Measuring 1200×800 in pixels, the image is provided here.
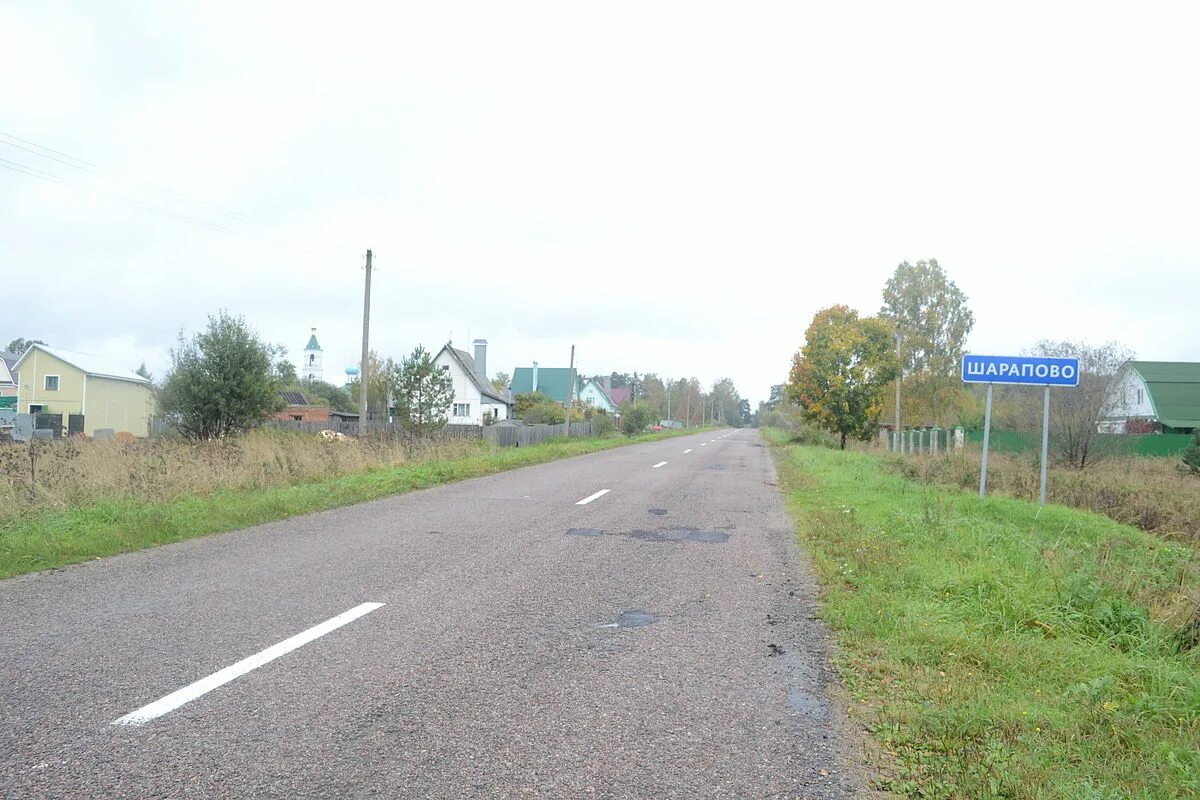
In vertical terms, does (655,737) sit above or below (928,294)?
below

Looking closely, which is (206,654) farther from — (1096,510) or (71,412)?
(71,412)

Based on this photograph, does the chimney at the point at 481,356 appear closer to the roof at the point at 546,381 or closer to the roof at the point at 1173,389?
the roof at the point at 546,381

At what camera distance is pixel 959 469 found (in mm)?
20203

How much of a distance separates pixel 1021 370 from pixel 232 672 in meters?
12.5

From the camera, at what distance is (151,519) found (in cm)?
956

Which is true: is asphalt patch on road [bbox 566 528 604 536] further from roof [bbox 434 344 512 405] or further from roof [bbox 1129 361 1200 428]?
roof [bbox 434 344 512 405]

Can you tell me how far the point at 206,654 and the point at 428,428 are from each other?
70.3ft

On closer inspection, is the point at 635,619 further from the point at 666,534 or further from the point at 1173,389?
the point at 1173,389

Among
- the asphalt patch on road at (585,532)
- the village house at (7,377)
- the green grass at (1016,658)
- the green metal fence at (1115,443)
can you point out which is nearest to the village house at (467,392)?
the village house at (7,377)

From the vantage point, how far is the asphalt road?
3254 mm

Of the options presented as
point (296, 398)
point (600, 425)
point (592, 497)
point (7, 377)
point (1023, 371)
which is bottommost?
point (592, 497)

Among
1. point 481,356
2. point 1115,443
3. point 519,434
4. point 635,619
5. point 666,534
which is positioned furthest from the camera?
point 481,356

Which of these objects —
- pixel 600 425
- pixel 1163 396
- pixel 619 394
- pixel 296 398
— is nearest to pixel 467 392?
pixel 600 425

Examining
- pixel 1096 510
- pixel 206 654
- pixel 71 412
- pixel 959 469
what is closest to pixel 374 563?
pixel 206 654
